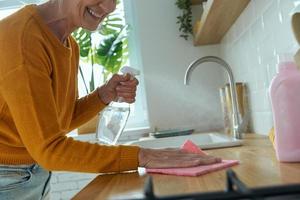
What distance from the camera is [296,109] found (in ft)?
2.58

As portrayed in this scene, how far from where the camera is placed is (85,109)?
129 centimetres

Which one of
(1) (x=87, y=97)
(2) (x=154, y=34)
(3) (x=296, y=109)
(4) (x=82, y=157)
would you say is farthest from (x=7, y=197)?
(2) (x=154, y=34)

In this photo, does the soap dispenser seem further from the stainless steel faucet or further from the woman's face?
the woman's face

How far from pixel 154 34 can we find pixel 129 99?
1214 millimetres

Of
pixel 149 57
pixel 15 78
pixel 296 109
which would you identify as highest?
pixel 149 57

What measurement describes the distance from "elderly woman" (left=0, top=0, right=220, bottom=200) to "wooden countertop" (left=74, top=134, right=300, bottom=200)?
0.05m

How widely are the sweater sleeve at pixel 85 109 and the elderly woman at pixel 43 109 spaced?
5.1 inches

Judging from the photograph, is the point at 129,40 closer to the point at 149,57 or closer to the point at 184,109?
the point at 149,57

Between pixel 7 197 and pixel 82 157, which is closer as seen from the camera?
pixel 82 157

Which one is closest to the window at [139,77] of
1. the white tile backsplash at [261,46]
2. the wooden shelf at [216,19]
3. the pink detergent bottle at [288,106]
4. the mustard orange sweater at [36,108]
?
the wooden shelf at [216,19]

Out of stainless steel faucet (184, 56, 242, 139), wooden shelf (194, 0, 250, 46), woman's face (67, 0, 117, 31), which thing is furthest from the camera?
wooden shelf (194, 0, 250, 46)

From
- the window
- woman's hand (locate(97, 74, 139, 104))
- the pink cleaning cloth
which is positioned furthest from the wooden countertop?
the window

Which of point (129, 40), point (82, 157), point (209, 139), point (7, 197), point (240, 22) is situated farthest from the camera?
point (129, 40)

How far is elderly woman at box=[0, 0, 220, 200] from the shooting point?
32.0 inches
